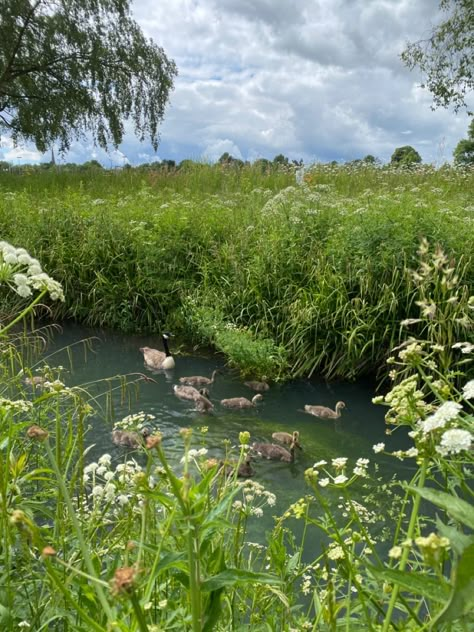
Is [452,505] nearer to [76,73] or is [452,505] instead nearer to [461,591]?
[461,591]

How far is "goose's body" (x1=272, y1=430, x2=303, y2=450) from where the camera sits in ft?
17.6

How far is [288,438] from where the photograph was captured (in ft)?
18.2

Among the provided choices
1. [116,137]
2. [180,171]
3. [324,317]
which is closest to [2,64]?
[116,137]

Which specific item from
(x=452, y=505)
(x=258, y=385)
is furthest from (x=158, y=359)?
(x=452, y=505)

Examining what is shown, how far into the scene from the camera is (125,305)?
909cm

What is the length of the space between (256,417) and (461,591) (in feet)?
19.0

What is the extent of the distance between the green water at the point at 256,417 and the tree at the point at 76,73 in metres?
17.0

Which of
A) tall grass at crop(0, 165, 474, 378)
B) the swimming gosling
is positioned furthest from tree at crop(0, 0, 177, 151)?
the swimming gosling

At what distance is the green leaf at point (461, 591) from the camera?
0.59m

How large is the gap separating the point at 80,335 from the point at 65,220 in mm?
2513

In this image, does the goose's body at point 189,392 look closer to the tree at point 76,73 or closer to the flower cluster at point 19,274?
the flower cluster at point 19,274

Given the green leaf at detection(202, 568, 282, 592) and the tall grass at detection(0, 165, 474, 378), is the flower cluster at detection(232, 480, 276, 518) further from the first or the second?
the tall grass at detection(0, 165, 474, 378)

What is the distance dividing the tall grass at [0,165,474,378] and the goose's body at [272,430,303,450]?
5.10ft

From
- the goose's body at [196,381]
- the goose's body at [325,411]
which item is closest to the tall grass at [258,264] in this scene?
the goose's body at [196,381]
